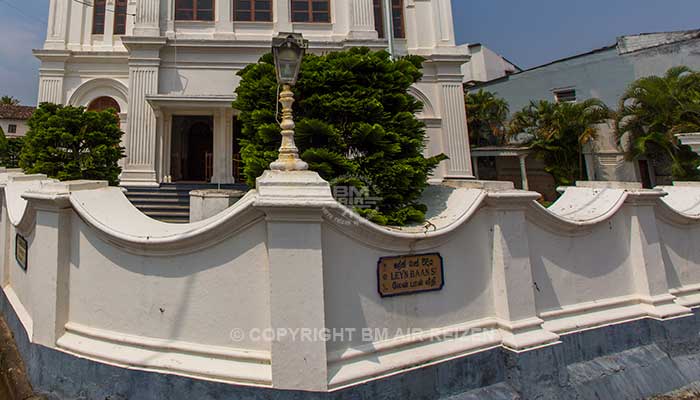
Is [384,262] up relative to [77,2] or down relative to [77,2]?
down

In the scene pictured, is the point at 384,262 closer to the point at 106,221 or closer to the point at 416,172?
the point at 416,172

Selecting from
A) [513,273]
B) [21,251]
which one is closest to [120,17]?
[21,251]

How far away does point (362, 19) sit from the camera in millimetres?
13172

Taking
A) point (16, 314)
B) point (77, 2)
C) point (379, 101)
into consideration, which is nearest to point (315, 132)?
point (379, 101)

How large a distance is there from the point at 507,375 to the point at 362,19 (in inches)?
520

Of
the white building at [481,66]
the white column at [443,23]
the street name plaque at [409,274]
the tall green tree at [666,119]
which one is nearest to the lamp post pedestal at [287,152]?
the street name plaque at [409,274]

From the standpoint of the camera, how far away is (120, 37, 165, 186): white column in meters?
11.9

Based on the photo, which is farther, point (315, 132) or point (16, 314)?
point (315, 132)

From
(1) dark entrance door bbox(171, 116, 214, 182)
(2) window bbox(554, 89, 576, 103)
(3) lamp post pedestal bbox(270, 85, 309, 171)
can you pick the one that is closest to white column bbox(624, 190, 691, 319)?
(3) lamp post pedestal bbox(270, 85, 309, 171)

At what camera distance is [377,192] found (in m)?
4.52

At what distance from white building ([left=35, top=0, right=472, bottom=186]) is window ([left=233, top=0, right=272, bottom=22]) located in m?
0.04

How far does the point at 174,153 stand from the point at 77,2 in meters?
7.27

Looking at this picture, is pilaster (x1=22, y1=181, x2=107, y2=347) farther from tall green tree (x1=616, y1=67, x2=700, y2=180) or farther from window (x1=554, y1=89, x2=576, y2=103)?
window (x1=554, y1=89, x2=576, y2=103)

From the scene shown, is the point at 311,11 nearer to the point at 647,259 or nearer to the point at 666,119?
the point at 647,259
